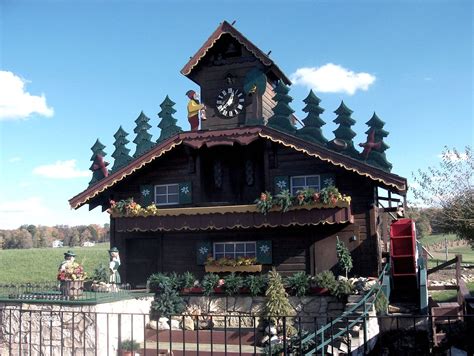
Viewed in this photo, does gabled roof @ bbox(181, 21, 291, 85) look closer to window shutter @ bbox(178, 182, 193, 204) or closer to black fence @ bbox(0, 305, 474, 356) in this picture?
window shutter @ bbox(178, 182, 193, 204)

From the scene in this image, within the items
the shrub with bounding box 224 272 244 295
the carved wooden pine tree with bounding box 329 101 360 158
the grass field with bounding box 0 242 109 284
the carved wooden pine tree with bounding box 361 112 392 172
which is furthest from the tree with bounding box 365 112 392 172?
the grass field with bounding box 0 242 109 284

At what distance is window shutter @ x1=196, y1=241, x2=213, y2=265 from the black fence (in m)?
2.68

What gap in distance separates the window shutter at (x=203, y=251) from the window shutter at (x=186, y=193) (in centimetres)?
162

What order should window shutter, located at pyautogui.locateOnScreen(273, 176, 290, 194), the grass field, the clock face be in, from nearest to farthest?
window shutter, located at pyautogui.locateOnScreen(273, 176, 290, 194), the clock face, the grass field

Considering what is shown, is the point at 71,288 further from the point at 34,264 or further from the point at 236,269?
the point at 34,264

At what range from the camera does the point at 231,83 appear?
783 inches

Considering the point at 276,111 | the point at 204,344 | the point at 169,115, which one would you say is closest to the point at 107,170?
the point at 169,115

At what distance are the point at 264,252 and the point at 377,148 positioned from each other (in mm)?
5281

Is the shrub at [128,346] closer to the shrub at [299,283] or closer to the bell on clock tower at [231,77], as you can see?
the shrub at [299,283]

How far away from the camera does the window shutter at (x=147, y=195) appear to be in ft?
64.9

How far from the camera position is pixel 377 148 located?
58.5ft

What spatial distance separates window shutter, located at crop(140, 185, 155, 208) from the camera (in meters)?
19.8

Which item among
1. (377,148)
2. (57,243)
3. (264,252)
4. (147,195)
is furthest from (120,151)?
(57,243)

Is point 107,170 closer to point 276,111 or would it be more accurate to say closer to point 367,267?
point 276,111
